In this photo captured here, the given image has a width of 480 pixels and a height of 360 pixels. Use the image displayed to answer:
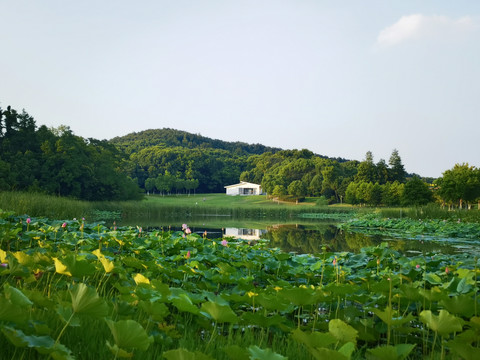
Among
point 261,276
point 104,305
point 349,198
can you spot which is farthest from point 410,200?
point 104,305

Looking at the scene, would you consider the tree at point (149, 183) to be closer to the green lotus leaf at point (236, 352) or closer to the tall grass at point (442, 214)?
the tall grass at point (442, 214)

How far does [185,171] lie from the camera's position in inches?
3167

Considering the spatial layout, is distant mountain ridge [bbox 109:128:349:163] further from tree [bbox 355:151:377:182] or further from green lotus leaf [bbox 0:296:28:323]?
green lotus leaf [bbox 0:296:28:323]

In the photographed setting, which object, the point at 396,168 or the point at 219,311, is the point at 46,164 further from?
the point at 396,168

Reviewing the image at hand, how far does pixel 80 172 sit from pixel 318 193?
135 ft

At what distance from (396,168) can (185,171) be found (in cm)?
4019

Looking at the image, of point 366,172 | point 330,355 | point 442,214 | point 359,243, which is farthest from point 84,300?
point 366,172

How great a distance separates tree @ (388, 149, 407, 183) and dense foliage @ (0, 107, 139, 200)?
4519cm

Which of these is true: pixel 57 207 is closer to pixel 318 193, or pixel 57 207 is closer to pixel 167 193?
pixel 318 193

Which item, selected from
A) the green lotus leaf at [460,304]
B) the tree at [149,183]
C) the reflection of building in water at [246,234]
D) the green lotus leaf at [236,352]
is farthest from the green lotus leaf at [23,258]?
the tree at [149,183]

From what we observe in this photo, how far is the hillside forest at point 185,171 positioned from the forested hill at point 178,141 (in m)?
0.27

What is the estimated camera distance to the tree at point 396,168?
2450 inches

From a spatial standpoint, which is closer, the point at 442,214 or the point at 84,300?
the point at 84,300

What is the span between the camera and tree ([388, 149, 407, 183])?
62219 mm
